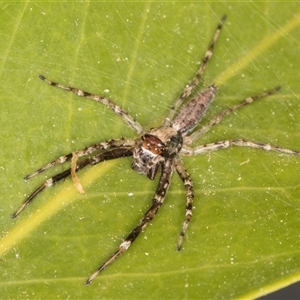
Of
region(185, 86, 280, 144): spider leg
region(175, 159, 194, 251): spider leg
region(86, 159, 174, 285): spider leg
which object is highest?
region(185, 86, 280, 144): spider leg

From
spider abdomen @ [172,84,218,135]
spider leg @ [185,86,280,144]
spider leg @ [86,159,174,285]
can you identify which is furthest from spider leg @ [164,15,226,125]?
spider leg @ [86,159,174,285]

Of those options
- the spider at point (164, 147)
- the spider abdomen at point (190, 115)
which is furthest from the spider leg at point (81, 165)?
the spider abdomen at point (190, 115)

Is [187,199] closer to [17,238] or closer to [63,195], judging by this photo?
[63,195]

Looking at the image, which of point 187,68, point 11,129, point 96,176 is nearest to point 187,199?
point 96,176

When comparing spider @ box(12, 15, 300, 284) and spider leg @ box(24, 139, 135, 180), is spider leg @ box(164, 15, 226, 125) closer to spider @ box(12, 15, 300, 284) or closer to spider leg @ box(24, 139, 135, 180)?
spider @ box(12, 15, 300, 284)

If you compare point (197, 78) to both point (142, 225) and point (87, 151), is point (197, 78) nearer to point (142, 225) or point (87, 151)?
point (87, 151)

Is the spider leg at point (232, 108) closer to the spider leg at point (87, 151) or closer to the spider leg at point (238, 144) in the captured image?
the spider leg at point (238, 144)

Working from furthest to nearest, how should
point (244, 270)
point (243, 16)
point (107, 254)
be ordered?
point (243, 16) → point (107, 254) → point (244, 270)
